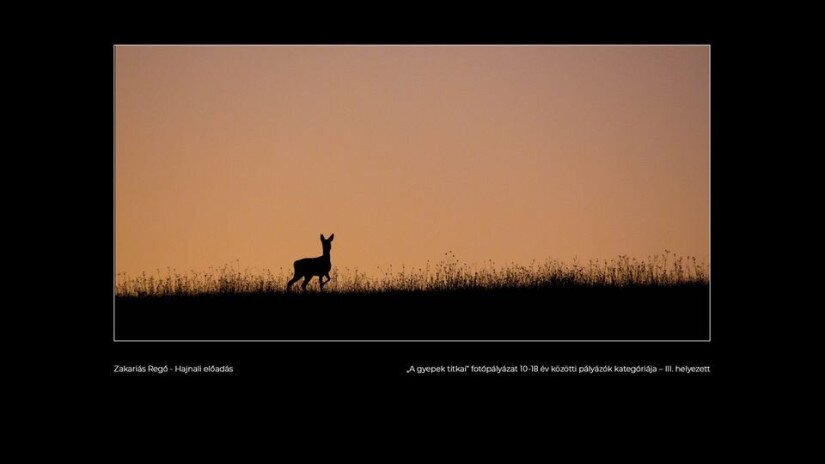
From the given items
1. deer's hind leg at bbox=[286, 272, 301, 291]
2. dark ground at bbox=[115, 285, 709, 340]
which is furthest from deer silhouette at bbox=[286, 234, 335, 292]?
dark ground at bbox=[115, 285, 709, 340]

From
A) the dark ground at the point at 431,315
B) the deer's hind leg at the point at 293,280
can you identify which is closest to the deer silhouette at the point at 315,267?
the deer's hind leg at the point at 293,280

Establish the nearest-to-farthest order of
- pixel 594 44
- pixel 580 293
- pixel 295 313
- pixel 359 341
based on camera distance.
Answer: pixel 359 341, pixel 594 44, pixel 295 313, pixel 580 293

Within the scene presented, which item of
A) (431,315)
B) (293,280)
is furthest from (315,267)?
(431,315)

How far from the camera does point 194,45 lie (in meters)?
11.6

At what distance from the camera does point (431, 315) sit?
1257 cm

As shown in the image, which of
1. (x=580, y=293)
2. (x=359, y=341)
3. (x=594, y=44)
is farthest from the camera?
(x=580, y=293)

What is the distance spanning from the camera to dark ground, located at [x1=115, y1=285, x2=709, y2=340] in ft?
38.1

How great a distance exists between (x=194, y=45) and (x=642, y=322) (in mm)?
7250

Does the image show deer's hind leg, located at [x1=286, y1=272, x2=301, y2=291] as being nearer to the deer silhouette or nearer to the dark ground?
the deer silhouette

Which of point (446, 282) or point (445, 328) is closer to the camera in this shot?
point (445, 328)

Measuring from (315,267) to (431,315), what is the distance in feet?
11.7

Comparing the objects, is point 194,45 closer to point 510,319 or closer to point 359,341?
point 359,341

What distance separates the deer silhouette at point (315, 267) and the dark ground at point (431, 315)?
882 mm

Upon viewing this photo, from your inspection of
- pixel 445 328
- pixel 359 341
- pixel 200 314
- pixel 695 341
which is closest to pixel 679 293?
pixel 695 341
